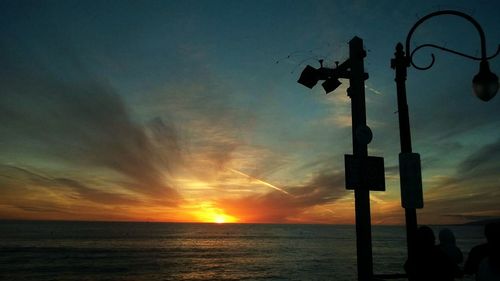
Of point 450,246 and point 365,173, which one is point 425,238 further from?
point 450,246

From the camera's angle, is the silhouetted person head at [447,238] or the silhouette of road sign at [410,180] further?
the silhouetted person head at [447,238]

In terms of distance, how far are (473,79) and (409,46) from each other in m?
1.05

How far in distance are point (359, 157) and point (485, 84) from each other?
203 cm

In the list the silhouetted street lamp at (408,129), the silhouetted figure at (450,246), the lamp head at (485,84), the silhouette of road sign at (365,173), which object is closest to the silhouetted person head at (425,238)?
the silhouetted street lamp at (408,129)

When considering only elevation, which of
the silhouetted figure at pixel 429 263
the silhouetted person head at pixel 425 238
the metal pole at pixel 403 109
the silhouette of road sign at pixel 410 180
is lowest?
the silhouetted figure at pixel 429 263

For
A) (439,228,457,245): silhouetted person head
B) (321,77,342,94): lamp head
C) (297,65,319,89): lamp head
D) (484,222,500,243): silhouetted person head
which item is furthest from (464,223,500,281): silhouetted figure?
(297,65,319,89): lamp head

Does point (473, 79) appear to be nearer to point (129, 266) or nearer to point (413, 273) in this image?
point (413, 273)

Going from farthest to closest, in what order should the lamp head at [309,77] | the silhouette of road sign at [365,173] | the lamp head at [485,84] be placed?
the lamp head at [309,77] → the silhouette of road sign at [365,173] → the lamp head at [485,84]

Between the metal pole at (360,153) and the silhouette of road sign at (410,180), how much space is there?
1.72ft

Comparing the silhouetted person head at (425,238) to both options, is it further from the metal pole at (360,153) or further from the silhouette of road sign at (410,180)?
the metal pole at (360,153)

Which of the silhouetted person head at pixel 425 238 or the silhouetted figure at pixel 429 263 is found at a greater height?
the silhouetted person head at pixel 425 238

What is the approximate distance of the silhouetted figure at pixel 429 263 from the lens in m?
4.39

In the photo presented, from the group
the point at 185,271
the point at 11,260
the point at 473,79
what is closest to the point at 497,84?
the point at 473,79

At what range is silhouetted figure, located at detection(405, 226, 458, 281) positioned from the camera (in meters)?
4.39
